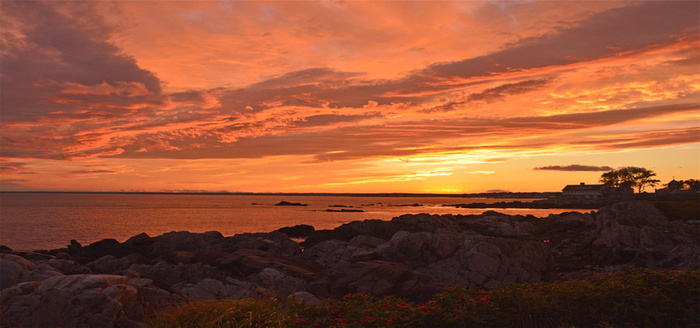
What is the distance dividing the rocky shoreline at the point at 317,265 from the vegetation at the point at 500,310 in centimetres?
258

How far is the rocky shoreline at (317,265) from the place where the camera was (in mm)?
9665

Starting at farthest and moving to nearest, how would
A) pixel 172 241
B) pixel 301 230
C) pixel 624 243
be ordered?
pixel 301 230 → pixel 172 241 → pixel 624 243

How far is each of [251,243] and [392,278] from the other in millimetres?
19203

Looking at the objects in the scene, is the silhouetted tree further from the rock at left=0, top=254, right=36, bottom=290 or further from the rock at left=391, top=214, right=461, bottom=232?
the rock at left=0, top=254, right=36, bottom=290

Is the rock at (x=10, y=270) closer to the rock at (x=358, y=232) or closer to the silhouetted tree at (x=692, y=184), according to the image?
the rock at (x=358, y=232)

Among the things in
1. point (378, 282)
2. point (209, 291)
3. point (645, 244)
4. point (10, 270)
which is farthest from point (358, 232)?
point (10, 270)

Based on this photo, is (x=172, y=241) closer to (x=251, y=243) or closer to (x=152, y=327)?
(x=251, y=243)

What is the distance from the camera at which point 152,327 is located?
7.99m

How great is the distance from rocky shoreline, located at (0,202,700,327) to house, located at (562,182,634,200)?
95.2m

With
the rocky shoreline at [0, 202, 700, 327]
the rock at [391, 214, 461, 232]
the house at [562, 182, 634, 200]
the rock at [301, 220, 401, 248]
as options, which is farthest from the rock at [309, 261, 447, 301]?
the house at [562, 182, 634, 200]

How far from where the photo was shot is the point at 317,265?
26969 millimetres

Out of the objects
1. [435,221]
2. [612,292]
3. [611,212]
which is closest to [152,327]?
[612,292]

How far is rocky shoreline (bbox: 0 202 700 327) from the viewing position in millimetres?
9665

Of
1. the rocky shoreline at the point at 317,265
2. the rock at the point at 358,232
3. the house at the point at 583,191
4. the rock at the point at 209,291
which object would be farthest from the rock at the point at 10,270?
the house at the point at 583,191
